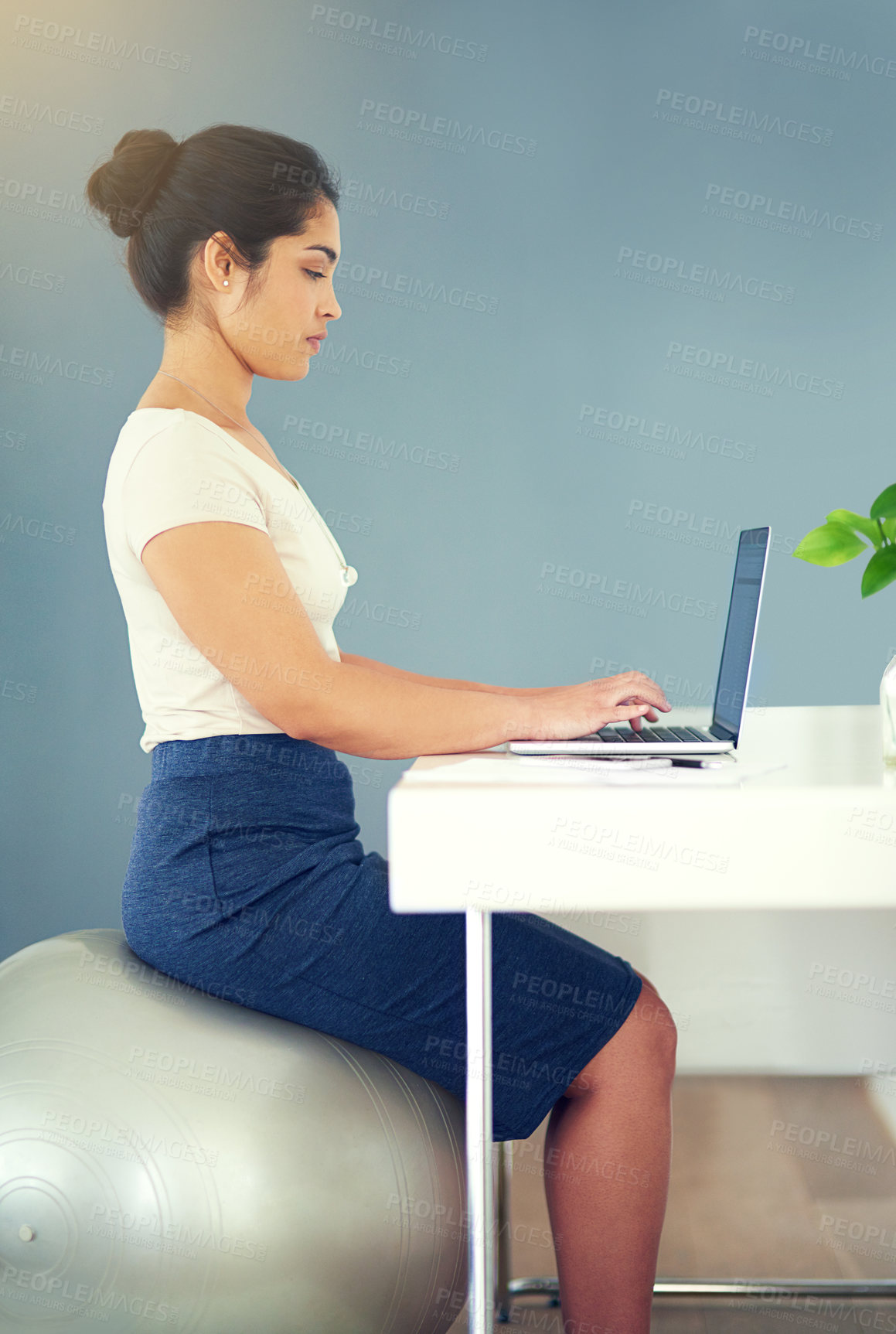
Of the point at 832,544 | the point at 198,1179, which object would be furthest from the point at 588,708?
the point at 198,1179

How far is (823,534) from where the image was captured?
46.7 inches

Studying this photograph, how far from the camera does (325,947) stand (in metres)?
0.99

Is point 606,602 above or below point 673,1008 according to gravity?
above

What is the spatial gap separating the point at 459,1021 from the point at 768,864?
1.35ft

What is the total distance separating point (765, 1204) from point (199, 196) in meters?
1.65

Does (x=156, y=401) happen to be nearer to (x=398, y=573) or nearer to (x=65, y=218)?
(x=398, y=573)

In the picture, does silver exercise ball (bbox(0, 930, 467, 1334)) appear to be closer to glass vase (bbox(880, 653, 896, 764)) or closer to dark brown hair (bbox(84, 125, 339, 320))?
glass vase (bbox(880, 653, 896, 764))

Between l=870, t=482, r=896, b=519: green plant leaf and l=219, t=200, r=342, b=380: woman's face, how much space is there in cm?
61

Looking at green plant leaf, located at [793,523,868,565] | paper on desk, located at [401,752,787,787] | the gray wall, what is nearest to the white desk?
paper on desk, located at [401,752,787,787]

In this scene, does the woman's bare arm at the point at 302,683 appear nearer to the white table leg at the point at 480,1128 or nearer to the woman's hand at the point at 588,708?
the woman's hand at the point at 588,708

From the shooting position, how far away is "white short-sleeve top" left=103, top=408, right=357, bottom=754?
3.24ft

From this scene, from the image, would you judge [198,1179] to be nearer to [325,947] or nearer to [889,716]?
[325,947]

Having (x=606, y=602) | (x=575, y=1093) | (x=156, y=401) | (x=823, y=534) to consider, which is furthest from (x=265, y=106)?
(x=575, y=1093)

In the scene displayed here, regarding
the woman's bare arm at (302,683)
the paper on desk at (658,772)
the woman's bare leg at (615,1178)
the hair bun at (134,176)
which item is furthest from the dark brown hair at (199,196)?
the woman's bare leg at (615,1178)
